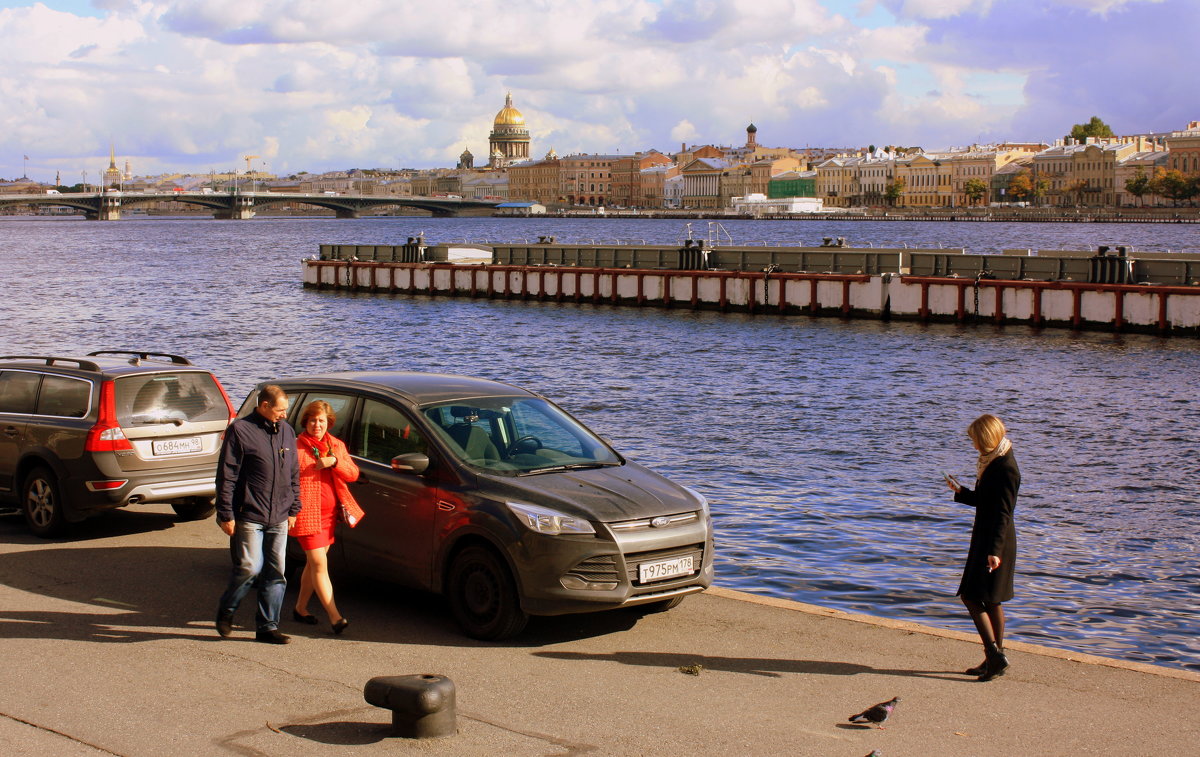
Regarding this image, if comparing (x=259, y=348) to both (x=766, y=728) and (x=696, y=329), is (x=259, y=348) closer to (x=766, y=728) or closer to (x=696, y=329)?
(x=696, y=329)

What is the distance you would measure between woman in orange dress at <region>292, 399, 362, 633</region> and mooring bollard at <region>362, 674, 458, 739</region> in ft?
6.18

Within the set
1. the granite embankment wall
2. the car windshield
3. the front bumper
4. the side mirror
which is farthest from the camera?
the granite embankment wall

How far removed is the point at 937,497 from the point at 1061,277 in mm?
31229

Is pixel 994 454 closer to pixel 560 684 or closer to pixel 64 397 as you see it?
pixel 560 684

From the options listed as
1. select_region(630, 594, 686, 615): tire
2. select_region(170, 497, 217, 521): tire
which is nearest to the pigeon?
select_region(630, 594, 686, 615): tire

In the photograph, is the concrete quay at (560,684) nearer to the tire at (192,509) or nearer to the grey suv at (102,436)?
the grey suv at (102,436)

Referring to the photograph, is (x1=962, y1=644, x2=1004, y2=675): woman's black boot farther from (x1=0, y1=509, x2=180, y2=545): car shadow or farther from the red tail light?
(x1=0, y1=509, x2=180, y2=545): car shadow

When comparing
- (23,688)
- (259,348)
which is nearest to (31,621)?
(23,688)

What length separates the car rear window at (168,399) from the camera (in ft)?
37.2

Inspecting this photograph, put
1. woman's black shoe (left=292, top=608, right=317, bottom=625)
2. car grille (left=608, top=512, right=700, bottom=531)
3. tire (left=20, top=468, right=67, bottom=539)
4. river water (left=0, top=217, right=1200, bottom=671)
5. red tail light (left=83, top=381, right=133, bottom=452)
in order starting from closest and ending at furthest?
car grille (left=608, top=512, right=700, bottom=531), woman's black shoe (left=292, top=608, right=317, bottom=625), red tail light (left=83, top=381, right=133, bottom=452), tire (left=20, top=468, right=67, bottom=539), river water (left=0, top=217, right=1200, bottom=671)

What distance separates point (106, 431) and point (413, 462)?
12.0ft

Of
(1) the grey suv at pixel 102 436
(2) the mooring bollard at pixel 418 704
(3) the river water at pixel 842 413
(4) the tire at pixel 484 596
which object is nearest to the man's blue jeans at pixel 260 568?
(4) the tire at pixel 484 596

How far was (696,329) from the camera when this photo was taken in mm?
48500

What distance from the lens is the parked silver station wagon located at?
323 inches
